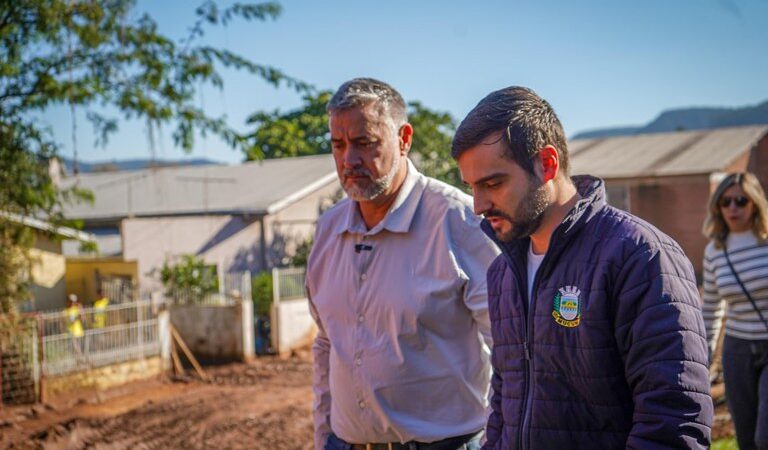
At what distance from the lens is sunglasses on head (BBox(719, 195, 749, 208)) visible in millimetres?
4598

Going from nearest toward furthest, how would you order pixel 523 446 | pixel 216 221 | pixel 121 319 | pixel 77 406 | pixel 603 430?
pixel 603 430, pixel 523 446, pixel 77 406, pixel 121 319, pixel 216 221

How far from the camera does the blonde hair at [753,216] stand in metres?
4.57

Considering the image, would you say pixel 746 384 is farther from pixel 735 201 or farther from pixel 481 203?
pixel 481 203

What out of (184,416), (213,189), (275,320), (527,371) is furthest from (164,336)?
(527,371)

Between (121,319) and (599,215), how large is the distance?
48.7 ft

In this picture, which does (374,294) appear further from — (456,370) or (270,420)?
(270,420)

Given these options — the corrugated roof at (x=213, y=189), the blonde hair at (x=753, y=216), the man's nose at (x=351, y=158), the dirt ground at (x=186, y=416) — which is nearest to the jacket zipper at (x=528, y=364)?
the man's nose at (x=351, y=158)

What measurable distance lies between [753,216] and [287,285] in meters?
15.0

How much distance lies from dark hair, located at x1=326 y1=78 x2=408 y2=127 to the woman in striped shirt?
223 cm

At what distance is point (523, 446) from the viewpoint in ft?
7.11

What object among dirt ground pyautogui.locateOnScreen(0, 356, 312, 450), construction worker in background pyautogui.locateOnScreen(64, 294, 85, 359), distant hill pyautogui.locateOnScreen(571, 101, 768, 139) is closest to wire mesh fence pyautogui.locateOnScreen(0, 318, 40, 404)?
dirt ground pyautogui.locateOnScreen(0, 356, 312, 450)

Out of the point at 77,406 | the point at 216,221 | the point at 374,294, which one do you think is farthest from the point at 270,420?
the point at 216,221

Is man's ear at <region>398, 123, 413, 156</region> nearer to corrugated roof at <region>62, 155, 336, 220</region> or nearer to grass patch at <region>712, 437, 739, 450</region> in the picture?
grass patch at <region>712, 437, 739, 450</region>

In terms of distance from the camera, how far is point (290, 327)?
60.0 ft
